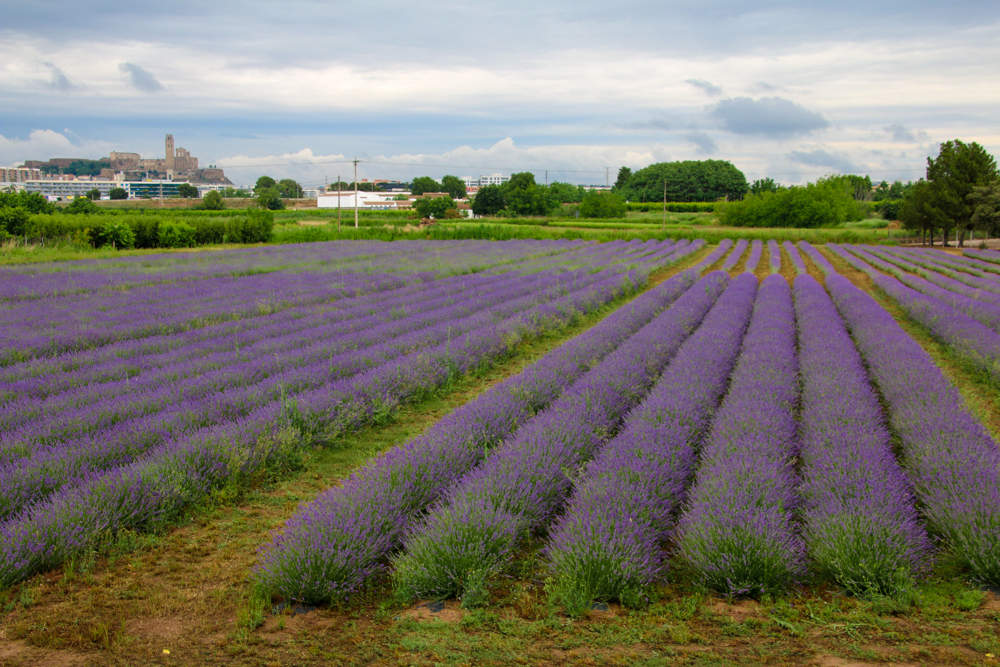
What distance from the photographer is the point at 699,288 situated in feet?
48.9

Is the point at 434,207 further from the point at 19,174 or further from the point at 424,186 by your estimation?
the point at 19,174

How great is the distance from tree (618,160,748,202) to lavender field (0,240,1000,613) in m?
99.7

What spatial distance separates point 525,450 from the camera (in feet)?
14.2

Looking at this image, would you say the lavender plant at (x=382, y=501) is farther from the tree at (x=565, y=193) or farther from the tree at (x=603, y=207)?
the tree at (x=565, y=193)

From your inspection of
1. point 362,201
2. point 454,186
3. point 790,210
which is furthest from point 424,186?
point 790,210

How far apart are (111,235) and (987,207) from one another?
145ft

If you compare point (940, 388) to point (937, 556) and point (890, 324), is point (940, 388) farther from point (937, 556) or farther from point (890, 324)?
point (890, 324)

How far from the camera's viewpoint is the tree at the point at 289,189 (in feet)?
393

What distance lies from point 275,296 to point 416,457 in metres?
9.51

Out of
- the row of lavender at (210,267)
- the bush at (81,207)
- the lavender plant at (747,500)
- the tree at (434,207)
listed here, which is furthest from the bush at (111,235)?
the tree at (434,207)

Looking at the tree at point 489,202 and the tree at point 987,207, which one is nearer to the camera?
the tree at point 987,207

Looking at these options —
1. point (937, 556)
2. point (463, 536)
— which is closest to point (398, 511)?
point (463, 536)

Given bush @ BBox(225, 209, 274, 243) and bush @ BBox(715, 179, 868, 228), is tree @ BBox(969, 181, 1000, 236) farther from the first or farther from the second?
bush @ BBox(225, 209, 274, 243)

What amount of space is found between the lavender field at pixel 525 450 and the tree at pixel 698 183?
99678 millimetres
